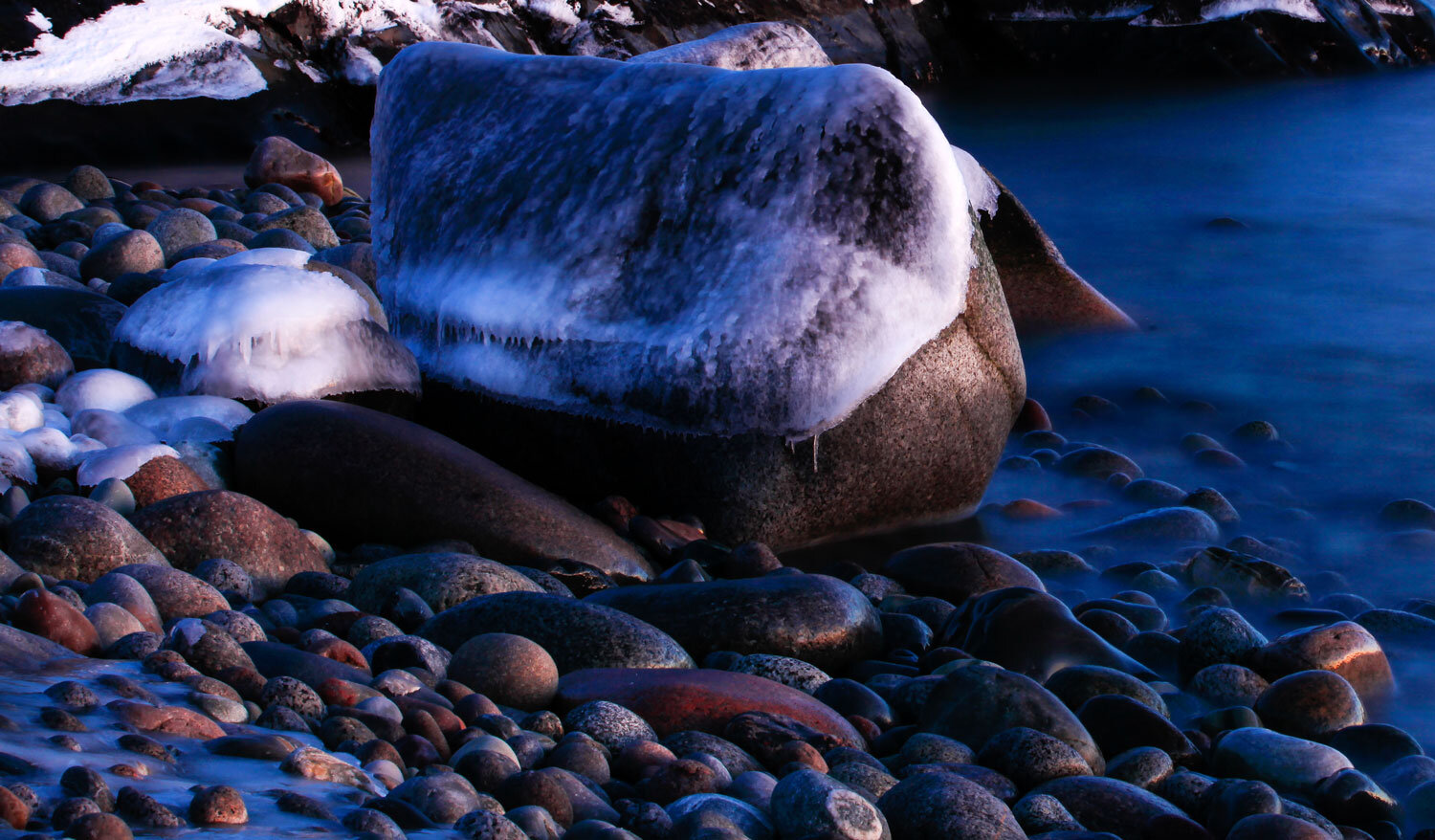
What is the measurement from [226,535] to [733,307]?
1.45m

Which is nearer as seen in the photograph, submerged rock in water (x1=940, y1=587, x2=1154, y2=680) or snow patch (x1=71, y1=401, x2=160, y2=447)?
submerged rock in water (x1=940, y1=587, x2=1154, y2=680)

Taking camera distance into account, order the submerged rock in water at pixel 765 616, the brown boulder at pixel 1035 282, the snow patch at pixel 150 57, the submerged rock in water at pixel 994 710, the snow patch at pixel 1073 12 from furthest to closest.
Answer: the snow patch at pixel 1073 12 < the snow patch at pixel 150 57 < the brown boulder at pixel 1035 282 < the submerged rock in water at pixel 765 616 < the submerged rock in water at pixel 994 710

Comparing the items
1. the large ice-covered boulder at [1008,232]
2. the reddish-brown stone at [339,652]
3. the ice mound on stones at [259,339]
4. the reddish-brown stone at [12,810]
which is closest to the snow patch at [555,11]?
the large ice-covered boulder at [1008,232]

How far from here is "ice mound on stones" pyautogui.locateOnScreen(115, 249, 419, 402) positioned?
384cm

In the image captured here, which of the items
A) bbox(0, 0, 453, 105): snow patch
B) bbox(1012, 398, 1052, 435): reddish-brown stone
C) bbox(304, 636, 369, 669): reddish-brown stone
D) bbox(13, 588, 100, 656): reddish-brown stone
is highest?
bbox(0, 0, 453, 105): snow patch

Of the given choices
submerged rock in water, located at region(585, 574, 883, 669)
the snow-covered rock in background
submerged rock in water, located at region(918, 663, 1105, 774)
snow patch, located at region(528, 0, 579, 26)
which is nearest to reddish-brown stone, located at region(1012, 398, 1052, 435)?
the snow-covered rock in background

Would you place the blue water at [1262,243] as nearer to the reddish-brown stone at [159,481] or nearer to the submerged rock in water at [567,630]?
the submerged rock in water at [567,630]

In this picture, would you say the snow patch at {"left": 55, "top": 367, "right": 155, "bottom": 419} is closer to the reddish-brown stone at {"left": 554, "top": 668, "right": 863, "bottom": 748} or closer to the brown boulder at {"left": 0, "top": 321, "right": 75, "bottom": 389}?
the brown boulder at {"left": 0, "top": 321, "right": 75, "bottom": 389}

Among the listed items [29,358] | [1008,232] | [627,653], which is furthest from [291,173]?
[627,653]

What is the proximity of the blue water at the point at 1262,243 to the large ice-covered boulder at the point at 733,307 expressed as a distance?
5.60 feet

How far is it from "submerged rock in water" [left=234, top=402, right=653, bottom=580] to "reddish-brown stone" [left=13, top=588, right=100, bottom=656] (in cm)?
130

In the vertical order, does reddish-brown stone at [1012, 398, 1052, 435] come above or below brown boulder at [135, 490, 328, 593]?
below

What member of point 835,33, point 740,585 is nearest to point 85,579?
point 740,585

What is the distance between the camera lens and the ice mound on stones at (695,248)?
12.0ft
